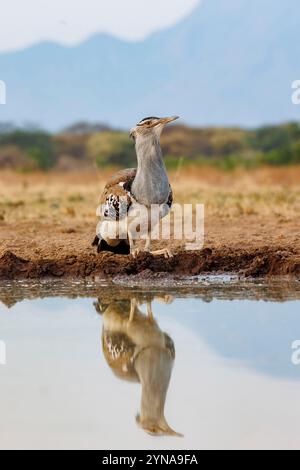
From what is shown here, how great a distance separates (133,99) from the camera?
408ft

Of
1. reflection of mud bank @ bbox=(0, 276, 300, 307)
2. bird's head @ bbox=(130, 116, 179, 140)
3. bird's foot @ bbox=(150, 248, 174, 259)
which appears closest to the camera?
reflection of mud bank @ bbox=(0, 276, 300, 307)

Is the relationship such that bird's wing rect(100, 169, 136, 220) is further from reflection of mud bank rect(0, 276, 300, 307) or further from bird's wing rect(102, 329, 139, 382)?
bird's wing rect(102, 329, 139, 382)

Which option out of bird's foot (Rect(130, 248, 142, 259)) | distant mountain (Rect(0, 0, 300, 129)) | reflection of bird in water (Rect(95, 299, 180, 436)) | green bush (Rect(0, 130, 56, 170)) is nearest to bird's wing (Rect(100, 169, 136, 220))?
bird's foot (Rect(130, 248, 142, 259))

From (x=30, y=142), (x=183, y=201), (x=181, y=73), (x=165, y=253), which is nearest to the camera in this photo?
(x=165, y=253)

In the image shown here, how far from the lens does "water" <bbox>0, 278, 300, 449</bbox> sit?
461 cm

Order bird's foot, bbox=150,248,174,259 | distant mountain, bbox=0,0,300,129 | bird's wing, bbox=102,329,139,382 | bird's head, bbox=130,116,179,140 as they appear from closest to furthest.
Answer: bird's wing, bbox=102,329,139,382
bird's head, bbox=130,116,179,140
bird's foot, bbox=150,248,174,259
distant mountain, bbox=0,0,300,129

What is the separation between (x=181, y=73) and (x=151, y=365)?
126101 mm

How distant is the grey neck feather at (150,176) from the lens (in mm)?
8133

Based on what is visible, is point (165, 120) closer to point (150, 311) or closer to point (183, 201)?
point (150, 311)

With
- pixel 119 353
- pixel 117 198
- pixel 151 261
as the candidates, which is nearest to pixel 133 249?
pixel 151 261

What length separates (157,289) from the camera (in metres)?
7.82

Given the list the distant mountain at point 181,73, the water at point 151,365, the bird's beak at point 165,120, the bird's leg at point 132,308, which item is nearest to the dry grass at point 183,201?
the bird's beak at point 165,120

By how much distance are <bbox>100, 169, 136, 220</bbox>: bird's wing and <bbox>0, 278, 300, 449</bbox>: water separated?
57cm

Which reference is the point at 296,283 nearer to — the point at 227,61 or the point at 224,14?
the point at 227,61
